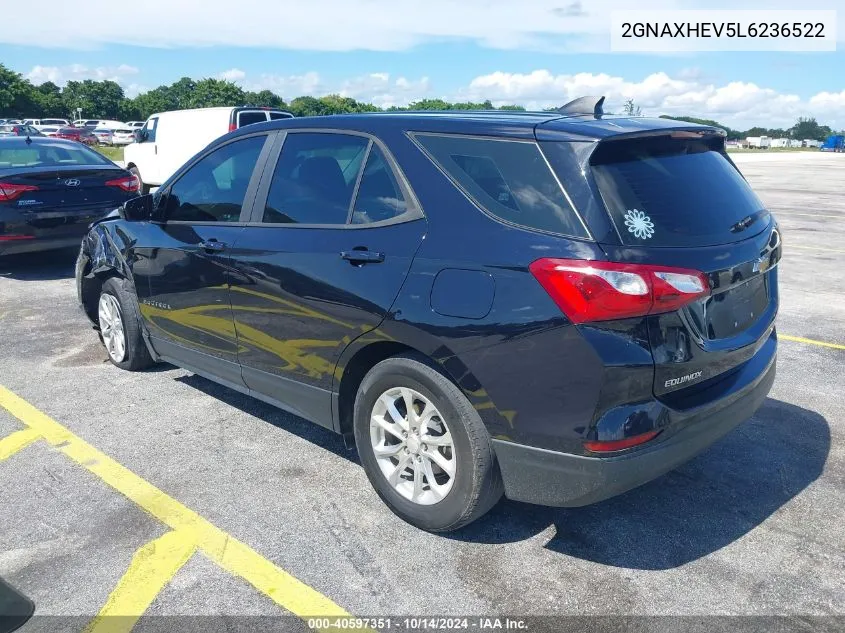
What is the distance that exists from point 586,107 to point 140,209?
115 inches

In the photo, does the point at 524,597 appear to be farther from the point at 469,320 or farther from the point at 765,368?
the point at 765,368

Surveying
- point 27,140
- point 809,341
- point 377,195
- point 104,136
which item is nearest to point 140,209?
point 377,195

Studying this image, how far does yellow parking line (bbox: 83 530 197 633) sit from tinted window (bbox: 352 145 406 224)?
1.64 meters

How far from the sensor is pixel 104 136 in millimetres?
57594

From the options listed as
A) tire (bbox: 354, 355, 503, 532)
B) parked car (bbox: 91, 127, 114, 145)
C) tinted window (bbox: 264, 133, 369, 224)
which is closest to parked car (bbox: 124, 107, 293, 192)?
tinted window (bbox: 264, 133, 369, 224)

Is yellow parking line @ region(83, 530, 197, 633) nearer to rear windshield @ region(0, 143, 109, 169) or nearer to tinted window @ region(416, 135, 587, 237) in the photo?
tinted window @ region(416, 135, 587, 237)

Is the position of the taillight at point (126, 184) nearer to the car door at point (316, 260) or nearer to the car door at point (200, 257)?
the car door at point (200, 257)

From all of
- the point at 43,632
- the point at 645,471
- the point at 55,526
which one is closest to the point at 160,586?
the point at 43,632

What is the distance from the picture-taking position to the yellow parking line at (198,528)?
9.24 feet

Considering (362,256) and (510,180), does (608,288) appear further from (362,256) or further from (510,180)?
(362,256)

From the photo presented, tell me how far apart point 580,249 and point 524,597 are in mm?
1348

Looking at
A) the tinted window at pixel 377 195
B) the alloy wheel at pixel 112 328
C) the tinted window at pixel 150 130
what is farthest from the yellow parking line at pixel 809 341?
the tinted window at pixel 150 130

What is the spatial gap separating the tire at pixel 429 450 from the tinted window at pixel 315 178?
2.78 feet

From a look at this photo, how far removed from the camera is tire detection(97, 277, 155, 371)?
5.14 m
